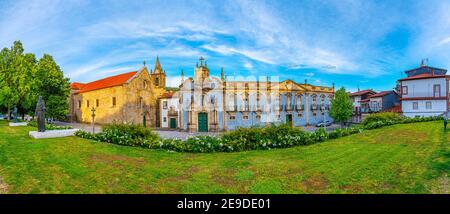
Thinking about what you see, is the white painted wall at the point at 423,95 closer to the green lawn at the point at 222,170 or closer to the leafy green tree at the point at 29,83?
the green lawn at the point at 222,170

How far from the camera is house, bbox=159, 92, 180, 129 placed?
45.1 metres

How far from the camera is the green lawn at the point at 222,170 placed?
316 inches

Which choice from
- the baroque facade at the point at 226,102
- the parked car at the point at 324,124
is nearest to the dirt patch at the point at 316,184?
the baroque facade at the point at 226,102

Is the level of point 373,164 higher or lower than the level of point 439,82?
lower

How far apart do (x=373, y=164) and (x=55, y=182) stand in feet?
39.4

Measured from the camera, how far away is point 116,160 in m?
11.1

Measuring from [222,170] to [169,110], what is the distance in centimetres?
3707

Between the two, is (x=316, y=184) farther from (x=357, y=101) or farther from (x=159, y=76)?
(x=357, y=101)

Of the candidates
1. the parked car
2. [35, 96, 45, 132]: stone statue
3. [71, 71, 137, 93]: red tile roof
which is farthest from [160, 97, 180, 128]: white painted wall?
[35, 96, 45, 132]: stone statue

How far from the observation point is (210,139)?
49.2 feet

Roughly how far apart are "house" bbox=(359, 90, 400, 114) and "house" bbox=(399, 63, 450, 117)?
8017mm

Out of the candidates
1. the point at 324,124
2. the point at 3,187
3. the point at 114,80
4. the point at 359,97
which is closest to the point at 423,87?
the point at 324,124
